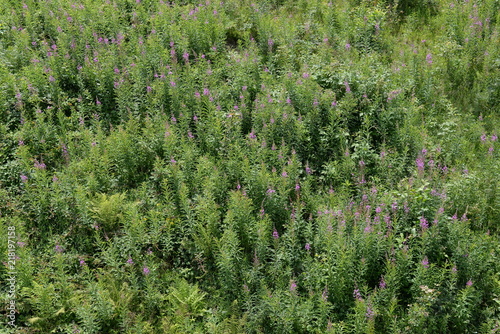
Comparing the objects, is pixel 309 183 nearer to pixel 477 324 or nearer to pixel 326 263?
pixel 326 263

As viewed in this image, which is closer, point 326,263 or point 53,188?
point 326,263

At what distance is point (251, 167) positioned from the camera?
7738 millimetres

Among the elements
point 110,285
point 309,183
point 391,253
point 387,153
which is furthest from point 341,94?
point 110,285

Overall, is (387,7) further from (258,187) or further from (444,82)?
(258,187)

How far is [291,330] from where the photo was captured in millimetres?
5965

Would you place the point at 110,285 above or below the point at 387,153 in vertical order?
below

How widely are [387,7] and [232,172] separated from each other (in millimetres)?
6493

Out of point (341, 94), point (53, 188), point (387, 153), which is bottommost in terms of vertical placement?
point (53, 188)

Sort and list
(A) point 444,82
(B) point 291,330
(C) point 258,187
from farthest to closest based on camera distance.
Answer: (A) point 444,82 < (C) point 258,187 < (B) point 291,330

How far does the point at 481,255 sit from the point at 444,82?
4470 mm

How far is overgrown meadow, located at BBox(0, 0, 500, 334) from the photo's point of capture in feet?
Answer: 20.5

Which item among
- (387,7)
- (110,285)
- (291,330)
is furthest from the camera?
(387,7)

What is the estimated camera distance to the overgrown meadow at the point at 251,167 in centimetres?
625

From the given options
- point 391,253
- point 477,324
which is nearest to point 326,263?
point 391,253
